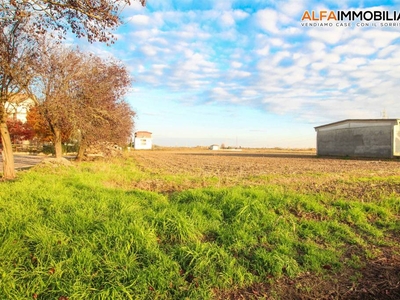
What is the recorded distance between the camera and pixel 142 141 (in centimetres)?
8325

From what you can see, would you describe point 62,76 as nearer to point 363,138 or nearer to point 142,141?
point 363,138

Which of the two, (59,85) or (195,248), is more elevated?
(59,85)

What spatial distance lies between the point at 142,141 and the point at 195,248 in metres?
81.4

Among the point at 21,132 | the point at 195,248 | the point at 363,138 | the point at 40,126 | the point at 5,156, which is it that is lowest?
the point at 195,248

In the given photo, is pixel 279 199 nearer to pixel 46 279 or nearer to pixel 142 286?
pixel 142 286

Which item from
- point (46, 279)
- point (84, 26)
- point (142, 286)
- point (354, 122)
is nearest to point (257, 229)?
point (142, 286)

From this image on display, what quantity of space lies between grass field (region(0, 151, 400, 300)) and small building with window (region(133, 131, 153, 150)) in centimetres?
7775

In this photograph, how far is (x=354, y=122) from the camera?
33.0 metres

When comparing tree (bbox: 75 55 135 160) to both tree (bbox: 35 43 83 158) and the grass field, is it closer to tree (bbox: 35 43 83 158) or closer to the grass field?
tree (bbox: 35 43 83 158)

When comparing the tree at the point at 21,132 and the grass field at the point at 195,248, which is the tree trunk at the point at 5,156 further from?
the tree at the point at 21,132

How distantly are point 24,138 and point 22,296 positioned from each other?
1809 inches

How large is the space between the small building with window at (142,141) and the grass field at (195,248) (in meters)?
77.8

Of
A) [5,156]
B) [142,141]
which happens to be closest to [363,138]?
[5,156]

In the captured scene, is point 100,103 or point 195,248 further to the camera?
point 100,103
